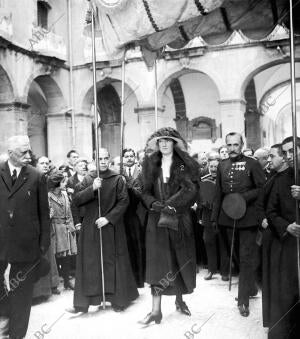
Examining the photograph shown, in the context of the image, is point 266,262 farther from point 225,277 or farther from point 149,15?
point 225,277

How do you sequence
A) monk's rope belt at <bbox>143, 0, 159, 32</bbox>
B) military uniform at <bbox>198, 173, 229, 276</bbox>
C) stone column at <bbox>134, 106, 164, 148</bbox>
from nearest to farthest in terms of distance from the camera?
monk's rope belt at <bbox>143, 0, 159, 32</bbox> → military uniform at <bbox>198, 173, 229, 276</bbox> → stone column at <bbox>134, 106, 164, 148</bbox>

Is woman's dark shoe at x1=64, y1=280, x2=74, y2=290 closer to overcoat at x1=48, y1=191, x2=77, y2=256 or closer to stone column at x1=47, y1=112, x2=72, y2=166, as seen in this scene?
overcoat at x1=48, y1=191, x2=77, y2=256

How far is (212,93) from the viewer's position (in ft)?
69.5

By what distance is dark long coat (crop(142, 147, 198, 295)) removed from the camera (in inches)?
195

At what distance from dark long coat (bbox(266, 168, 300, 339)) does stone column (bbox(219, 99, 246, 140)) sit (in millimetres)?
12447

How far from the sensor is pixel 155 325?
494cm

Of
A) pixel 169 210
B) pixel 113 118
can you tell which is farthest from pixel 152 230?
pixel 113 118

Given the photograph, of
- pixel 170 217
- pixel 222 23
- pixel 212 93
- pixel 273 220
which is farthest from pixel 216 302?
pixel 212 93

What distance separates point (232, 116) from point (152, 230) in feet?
39.9

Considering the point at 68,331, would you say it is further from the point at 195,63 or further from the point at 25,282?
the point at 195,63

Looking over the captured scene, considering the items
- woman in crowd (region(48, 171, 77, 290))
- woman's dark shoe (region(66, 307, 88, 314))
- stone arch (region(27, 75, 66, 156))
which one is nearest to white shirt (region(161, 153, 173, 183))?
woman's dark shoe (region(66, 307, 88, 314))

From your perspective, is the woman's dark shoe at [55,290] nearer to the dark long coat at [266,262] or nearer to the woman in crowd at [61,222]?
the woman in crowd at [61,222]

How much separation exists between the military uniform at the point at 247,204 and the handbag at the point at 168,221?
3.24 ft

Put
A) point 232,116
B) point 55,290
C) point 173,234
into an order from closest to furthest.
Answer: point 173,234 < point 55,290 < point 232,116
